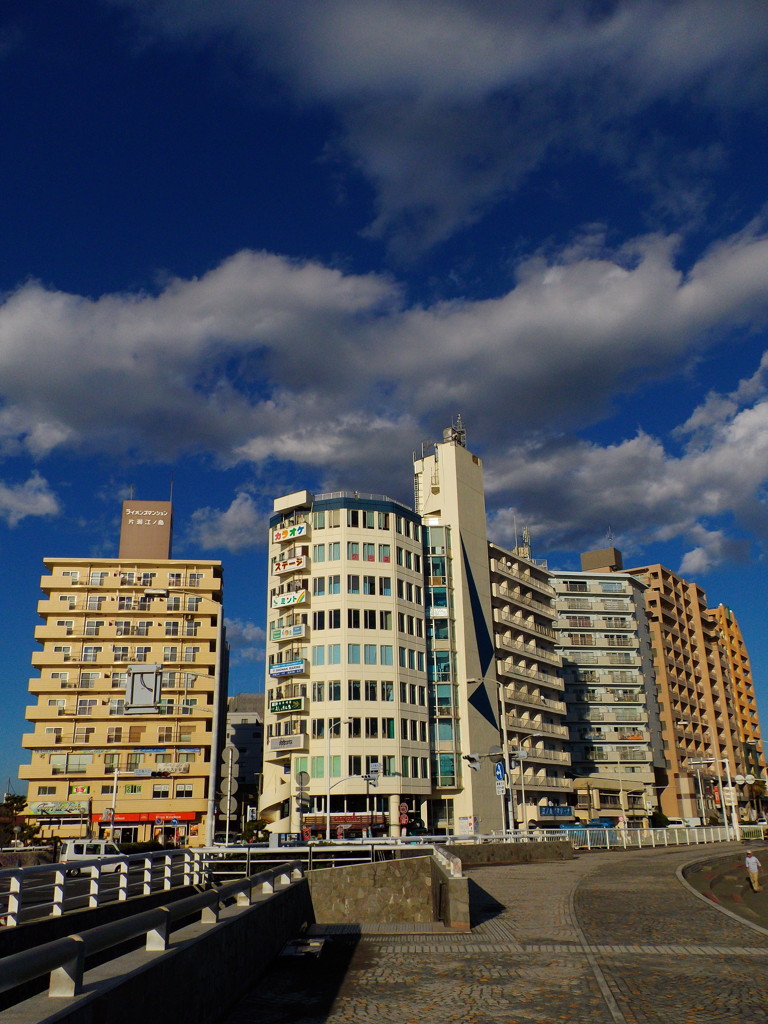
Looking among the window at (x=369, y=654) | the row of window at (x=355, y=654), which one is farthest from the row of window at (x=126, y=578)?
the window at (x=369, y=654)

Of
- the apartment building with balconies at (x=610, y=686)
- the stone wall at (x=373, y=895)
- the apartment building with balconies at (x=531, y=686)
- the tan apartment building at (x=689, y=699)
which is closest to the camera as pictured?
→ the stone wall at (x=373, y=895)

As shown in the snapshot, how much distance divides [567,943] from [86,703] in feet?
249

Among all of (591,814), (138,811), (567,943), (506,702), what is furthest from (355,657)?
(567,943)

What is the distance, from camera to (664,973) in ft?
40.2

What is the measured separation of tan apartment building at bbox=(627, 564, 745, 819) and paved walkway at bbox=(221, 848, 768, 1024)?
305 feet

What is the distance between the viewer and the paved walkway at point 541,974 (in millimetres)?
9977

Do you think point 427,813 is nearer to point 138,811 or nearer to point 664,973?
point 138,811

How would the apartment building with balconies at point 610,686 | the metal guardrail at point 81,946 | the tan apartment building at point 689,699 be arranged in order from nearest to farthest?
the metal guardrail at point 81,946, the apartment building with balconies at point 610,686, the tan apartment building at point 689,699

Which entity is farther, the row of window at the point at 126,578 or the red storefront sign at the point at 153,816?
the row of window at the point at 126,578

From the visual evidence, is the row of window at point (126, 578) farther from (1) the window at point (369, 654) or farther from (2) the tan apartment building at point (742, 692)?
(2) the tan apartment building at point (742, 692)

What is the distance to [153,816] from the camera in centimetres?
7825

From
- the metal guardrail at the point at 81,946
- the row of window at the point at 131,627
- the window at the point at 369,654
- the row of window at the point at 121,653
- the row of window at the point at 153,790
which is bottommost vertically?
the metal guardrail at the point at 81,946

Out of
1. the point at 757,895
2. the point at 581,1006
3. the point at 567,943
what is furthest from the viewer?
the point at 757,895

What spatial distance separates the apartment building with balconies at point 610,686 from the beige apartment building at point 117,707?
1670 inches
